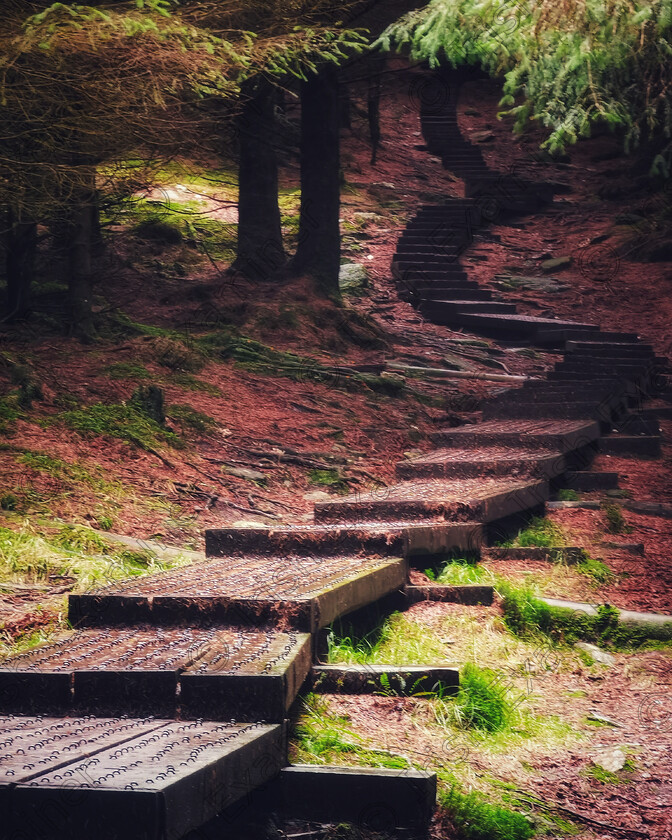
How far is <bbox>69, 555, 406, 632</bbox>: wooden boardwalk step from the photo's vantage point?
420cm

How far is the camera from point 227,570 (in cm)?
516

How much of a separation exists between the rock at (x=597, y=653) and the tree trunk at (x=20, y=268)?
8.05 meters

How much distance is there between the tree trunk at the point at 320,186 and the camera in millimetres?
13430

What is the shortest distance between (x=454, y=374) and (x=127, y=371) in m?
4.61

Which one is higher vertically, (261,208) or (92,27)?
(92,27)

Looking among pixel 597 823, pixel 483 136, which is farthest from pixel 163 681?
pixel 483 136

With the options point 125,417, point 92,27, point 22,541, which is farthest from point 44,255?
point 22,541

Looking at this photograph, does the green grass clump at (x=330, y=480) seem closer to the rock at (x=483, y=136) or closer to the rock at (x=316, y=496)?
the rock at (x=316, y=496)

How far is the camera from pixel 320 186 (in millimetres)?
13555

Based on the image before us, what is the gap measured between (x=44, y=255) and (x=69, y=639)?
35.6ft

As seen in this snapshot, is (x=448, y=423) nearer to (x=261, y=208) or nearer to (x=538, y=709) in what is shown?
(x=261, y=208)

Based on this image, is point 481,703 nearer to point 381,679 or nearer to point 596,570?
point 381,679

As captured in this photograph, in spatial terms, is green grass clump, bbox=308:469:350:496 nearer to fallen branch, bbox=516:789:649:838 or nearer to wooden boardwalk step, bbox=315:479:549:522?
wooden boardwalk step, bbox=315:479:549:522

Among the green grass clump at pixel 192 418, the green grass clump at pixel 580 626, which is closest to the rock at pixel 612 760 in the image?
the green grass clump at pixel 580 626
